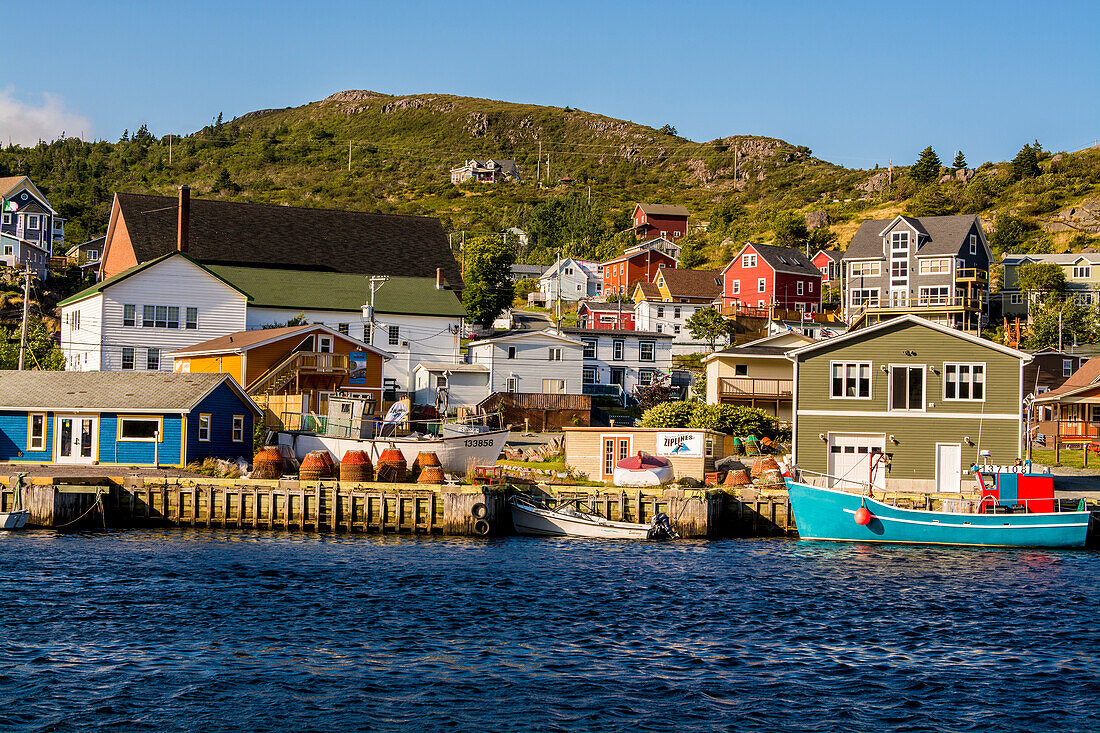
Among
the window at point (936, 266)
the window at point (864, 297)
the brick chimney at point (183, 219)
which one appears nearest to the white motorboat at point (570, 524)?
the brick chimney at point (183, 219)


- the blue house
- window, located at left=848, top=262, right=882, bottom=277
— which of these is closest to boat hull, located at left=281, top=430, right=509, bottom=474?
the blue house

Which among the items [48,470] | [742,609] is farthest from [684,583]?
[48,470]

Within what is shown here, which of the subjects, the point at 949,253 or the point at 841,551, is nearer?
the point at 841,551

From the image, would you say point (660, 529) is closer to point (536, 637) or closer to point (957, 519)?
point (957, 519)

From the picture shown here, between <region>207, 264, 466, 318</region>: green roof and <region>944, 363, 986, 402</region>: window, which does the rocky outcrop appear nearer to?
<region>207, 264, 466, 318</region>: green roof

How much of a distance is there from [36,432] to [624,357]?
43.0 m

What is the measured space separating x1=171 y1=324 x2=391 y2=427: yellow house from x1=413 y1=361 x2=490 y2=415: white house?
808 centimetres

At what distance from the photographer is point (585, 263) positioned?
479ft

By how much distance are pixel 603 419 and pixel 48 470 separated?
34.3 metres

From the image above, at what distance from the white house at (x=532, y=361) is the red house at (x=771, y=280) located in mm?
43769

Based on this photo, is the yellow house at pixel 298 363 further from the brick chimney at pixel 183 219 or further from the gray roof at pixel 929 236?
the gray roof at pixel 929 236

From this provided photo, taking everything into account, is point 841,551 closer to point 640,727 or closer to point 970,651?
point 970,651

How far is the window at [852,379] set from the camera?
149 feet

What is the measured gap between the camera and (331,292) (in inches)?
3209
